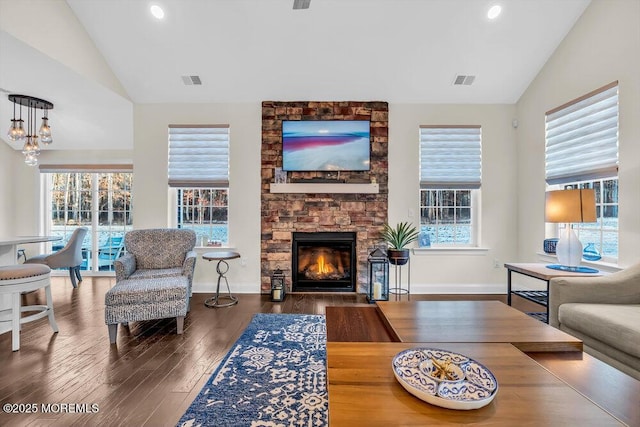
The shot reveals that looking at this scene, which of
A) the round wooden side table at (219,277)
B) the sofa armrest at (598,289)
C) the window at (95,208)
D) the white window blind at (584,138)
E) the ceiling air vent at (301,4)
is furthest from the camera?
the window at (95,208)

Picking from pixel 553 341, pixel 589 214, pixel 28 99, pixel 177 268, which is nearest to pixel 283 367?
pixel 553 341

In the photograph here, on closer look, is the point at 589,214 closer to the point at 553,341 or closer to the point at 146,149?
the point at 553,341

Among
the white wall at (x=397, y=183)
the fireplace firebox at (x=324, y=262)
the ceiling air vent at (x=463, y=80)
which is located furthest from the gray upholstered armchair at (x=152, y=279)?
the ceiling air vent at (x=463, y=80)

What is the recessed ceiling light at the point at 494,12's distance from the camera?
10.5 ft

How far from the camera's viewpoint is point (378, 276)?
13.7 ft

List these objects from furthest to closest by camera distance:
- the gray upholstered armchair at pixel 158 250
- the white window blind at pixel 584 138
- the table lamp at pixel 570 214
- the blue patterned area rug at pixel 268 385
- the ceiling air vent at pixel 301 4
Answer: the gray upholstered armchair at pixel 158 250
the ceiling air vent at pixel 301 4
the white window blind at pixel 584 138
the table lamp at pixel 570 214
the blue patterned area rug at pixel 268 385

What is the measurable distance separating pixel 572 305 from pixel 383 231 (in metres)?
2.26

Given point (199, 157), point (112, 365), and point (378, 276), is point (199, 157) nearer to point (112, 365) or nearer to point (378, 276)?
point (112, 365)

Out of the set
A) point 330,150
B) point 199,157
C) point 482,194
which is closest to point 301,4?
point 330,150

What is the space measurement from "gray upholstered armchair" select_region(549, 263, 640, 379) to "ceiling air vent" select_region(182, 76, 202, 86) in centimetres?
440

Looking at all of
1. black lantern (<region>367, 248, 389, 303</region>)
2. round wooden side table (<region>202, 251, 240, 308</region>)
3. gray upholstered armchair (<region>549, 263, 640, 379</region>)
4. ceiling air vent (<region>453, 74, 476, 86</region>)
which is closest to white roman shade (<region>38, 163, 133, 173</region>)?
round wooden side table (<region>202, 251, 240, 308</region>)

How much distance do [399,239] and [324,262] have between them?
1137mm

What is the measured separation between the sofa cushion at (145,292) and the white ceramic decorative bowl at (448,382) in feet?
7.20

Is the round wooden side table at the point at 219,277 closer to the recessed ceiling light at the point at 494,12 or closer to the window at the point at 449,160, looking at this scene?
the window at the point at 449,160
